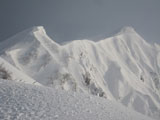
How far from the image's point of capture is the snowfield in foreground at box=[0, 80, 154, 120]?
8928 mm

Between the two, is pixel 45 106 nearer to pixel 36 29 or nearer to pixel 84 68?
pixel 84 68

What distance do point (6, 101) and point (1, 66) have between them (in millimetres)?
15705

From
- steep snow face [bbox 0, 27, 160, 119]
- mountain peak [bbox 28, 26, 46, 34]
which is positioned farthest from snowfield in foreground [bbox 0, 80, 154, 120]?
mountain peak [bbox 28, 26, 46, 34]

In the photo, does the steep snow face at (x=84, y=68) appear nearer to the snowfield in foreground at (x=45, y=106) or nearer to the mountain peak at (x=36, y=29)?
the mountain peak at (x=36, y=29)

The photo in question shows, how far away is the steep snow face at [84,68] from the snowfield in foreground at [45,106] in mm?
76792

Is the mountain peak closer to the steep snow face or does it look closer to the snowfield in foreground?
the steep snow face

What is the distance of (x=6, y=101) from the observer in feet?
32.8

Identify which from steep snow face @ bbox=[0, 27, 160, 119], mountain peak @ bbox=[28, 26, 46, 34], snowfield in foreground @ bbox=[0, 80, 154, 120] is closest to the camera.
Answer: snowfield in foreground @ bbox=[0, 80, 154, 120]

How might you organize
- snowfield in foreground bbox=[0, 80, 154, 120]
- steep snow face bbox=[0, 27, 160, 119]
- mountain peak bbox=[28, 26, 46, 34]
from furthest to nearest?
mountain peak bbox=[28, 26, 46, 34] < steep snow face bbox=[0, 27, 160, 119] < snowfield in foreground bbox=[0, 80, 154, 120]

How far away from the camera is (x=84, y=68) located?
393 ft

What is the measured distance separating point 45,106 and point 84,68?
109599mm

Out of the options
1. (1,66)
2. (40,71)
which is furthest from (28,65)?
(1,66)

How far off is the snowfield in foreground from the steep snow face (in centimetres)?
7679

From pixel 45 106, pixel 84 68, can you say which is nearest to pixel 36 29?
pixel 84 68
